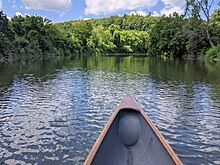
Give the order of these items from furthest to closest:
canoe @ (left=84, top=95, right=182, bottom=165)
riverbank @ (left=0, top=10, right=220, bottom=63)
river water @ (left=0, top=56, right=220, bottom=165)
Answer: riverbank @ (left=0, top=10, right=220, bottom=63) < river water @ (left=0, top=56, right=220, bottom=165) < canoe @ (left=84, top=95, right=182, bottom=165)

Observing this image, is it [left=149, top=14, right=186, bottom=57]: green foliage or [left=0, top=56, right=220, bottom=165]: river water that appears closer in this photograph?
[left=0, top=56, right=220, bottom=165]: river water

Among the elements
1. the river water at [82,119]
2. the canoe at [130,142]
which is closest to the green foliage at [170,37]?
the river water at [82,119]

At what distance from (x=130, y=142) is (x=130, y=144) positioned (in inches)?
1.6

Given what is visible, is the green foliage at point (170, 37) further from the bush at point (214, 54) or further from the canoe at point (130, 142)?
the canoe at point (130, 142)

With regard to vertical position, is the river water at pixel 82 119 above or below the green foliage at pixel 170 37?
below

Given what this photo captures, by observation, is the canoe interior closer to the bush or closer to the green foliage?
the bush

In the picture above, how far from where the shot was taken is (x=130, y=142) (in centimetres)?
Answer: 690

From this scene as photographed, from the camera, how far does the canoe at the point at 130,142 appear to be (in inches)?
250

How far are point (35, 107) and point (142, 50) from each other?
A: 123730mm

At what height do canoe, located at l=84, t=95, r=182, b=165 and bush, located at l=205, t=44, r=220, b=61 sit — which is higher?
canoe, located at l=84, t=95, r=182, b=165

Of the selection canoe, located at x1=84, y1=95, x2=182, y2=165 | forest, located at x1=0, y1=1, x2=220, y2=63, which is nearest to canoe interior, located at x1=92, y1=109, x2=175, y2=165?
canoe, located at x1=84, y1=95, x2=182, y2=165

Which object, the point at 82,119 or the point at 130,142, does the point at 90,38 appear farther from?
the point at 130,142

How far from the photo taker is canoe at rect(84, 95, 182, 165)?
635 centimetres

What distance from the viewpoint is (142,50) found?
136625 millimetres
